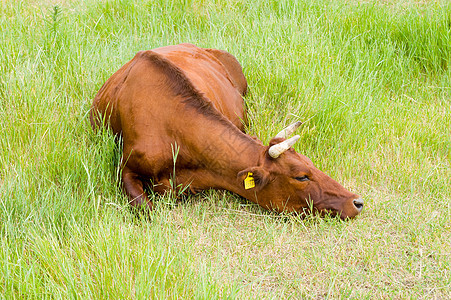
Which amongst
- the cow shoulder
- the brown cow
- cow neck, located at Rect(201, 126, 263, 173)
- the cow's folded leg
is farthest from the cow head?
the cow shoulder

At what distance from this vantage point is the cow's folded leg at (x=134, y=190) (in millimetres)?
4688

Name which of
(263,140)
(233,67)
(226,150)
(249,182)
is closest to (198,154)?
(226,150)

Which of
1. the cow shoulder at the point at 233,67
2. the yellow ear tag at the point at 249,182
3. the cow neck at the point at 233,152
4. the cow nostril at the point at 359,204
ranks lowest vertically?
the cow nostril at the point at 359,204

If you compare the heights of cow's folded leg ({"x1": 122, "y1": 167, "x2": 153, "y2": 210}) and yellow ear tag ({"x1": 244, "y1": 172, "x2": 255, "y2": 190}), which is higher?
yellow ear tag ({"x1": 244, "y1": 172, "x2": 255, "y2": 190})

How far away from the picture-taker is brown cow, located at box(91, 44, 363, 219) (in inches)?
180

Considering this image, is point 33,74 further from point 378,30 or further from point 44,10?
point 378,30

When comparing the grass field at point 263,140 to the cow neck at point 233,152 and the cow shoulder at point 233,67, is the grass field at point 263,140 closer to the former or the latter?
the cow shoulder at point 233,67

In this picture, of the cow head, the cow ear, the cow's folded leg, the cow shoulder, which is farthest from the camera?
the cow shoulder

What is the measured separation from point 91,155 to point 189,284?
1.85m

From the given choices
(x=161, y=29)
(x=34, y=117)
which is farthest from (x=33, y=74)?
(x=161, y=29)

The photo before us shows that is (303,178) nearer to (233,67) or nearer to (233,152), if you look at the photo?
(233,152)

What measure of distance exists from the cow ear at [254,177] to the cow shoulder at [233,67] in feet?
7.03

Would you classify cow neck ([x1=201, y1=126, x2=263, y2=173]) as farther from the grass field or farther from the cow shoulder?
the cow shoulder

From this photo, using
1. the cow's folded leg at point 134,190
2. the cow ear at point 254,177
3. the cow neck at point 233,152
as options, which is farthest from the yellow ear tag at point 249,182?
the cow's folded leg at point 134,190
